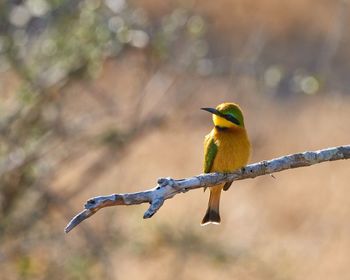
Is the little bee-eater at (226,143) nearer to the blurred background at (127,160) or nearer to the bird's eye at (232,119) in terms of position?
the bird's eye at (232,119)

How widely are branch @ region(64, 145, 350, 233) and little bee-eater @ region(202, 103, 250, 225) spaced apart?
1.15 feet

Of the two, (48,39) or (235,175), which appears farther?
(48,39)

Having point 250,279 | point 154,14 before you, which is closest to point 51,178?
point 250,279

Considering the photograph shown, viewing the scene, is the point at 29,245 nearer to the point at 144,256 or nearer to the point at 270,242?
the point at 144,256

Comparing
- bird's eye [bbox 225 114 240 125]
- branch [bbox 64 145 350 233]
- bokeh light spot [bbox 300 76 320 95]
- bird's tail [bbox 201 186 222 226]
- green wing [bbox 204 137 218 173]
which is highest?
bokeh light spot [bbox 300 76 320 95]

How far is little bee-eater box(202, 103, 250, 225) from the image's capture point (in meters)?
3.66

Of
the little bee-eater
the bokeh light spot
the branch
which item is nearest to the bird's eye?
the little bee-eater

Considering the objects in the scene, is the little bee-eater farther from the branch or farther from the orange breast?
the branch

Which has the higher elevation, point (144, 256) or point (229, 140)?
point (144, 256)

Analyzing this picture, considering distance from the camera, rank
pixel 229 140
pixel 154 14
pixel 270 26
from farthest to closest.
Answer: pixel 270 26
pixel 154 14
pixel 229 140

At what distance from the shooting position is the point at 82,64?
5.94 metres

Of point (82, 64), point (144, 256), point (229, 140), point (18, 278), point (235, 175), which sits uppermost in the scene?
point (82, 64)

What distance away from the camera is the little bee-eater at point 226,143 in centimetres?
366

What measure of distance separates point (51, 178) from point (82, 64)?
1.02m
